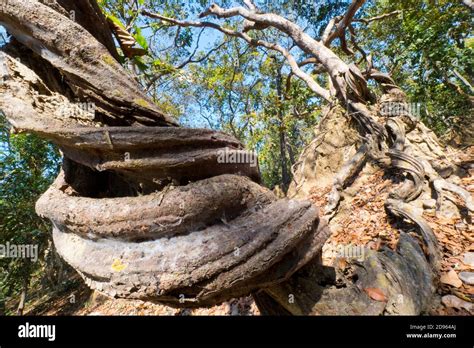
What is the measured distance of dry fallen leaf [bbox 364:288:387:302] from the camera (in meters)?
1.40

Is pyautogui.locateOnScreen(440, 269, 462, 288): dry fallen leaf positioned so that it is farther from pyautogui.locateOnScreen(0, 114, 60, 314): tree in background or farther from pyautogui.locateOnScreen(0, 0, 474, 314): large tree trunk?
pyautogui.locateOnScreen(0, 114, 60, 314): tree in background

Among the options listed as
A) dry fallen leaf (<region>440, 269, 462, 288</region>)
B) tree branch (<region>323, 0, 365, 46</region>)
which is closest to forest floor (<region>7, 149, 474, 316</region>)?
dry fallen leaf (<region>440, 269, 462, 288</region>)

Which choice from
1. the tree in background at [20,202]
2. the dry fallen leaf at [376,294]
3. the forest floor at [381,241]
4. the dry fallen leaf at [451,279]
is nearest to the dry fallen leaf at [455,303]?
the forest floor at [381,241]

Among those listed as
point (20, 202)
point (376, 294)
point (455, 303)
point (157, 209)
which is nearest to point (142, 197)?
point (157, 209)

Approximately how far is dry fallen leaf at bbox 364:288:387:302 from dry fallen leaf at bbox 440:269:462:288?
58 cm

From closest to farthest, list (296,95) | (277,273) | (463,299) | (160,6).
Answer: (277,273) < (463,299) < (160,6) < (296,95)

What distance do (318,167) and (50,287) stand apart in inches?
354

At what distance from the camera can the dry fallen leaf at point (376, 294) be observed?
4.58ft

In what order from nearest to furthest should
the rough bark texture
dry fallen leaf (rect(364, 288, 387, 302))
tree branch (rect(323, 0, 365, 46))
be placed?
1. the rough bark texture
2. dry fallen leaf (rect(364, 288, 387, 302))
3. tree branch (rect(323, 0, 365, 46))

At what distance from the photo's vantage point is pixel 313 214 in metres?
1.30

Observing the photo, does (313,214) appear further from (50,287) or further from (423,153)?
(50,287)

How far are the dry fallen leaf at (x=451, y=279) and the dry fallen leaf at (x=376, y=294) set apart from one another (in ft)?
1.90
